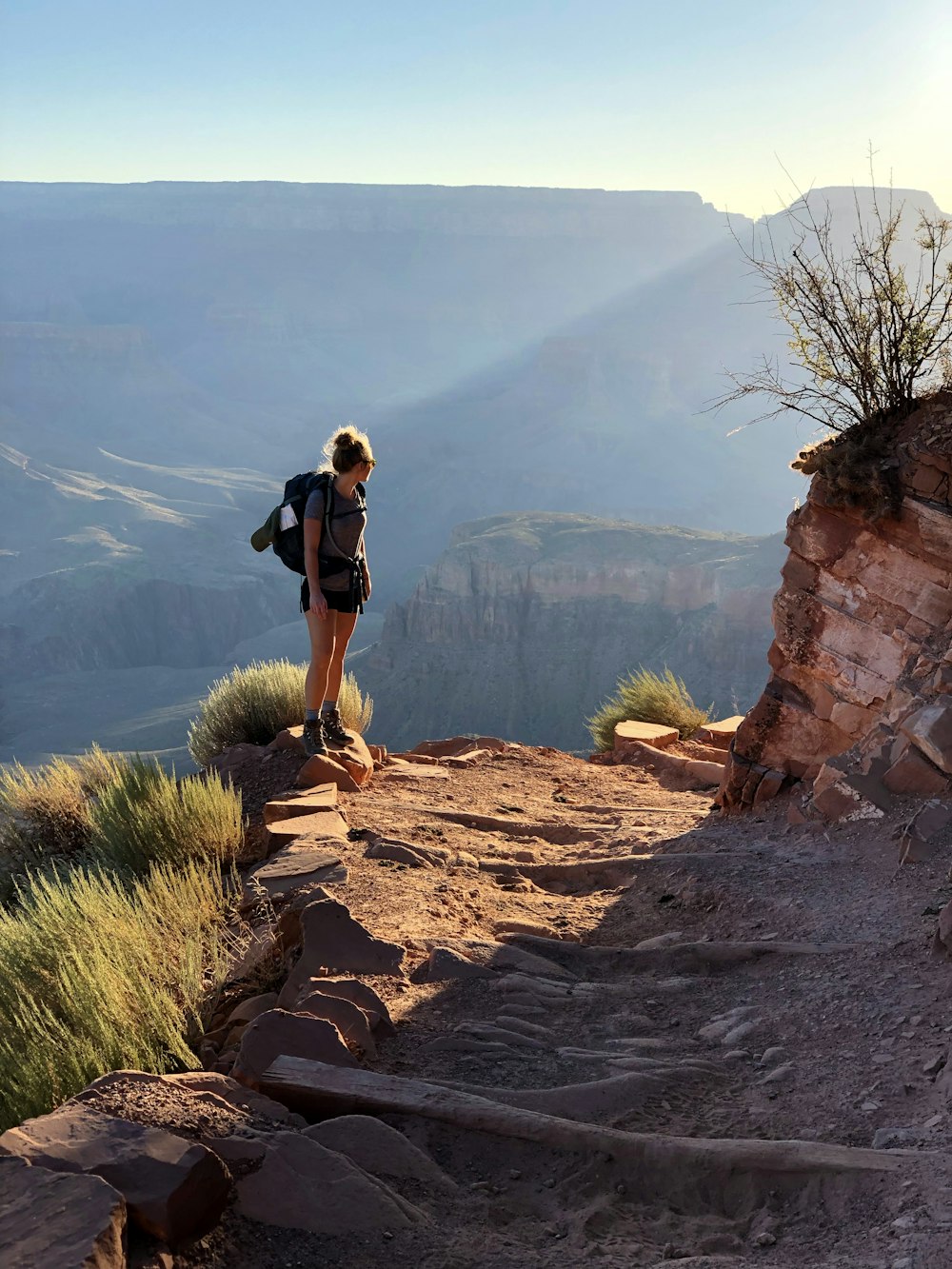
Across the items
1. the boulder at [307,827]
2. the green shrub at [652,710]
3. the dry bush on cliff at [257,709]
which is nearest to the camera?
the boulder at [307,827]

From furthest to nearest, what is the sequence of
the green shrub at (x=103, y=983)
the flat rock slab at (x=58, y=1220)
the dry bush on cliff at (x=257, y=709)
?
1. the dry bush on cliff at (x=257, y=709)
2. the green shrub at (x=103, y=983)
3. the flat rock slab at (x=58, y=1220)

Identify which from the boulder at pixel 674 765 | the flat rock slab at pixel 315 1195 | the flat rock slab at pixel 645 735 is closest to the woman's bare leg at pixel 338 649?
the boulder at pixel 674 765

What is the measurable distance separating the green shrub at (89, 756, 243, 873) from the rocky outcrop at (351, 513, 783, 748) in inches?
1758

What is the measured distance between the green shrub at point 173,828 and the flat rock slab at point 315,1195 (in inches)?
128

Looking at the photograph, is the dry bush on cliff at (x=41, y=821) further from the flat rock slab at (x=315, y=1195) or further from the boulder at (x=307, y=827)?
the flat rock slab at (x=315, y=1195)

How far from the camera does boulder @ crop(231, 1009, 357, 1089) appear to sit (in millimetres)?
2865

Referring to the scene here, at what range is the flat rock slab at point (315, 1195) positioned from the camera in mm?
2266

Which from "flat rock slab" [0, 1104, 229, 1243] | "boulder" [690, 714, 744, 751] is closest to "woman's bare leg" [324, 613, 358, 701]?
"flat rock slab" [0, 1104, 229, 1243]

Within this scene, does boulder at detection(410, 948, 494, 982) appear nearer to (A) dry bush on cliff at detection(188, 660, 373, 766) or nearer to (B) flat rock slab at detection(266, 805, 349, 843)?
(B) flat rock slab at detection(266, 805, 349, 843)

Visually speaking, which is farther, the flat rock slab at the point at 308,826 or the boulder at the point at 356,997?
the flat rock slab at the point at 308,826

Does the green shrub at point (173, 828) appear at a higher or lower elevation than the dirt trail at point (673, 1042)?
lower

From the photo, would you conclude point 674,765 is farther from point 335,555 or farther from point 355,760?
point 335,555

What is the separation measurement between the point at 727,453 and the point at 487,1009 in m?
116

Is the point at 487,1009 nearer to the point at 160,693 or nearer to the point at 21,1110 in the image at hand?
the point at 21,1110
